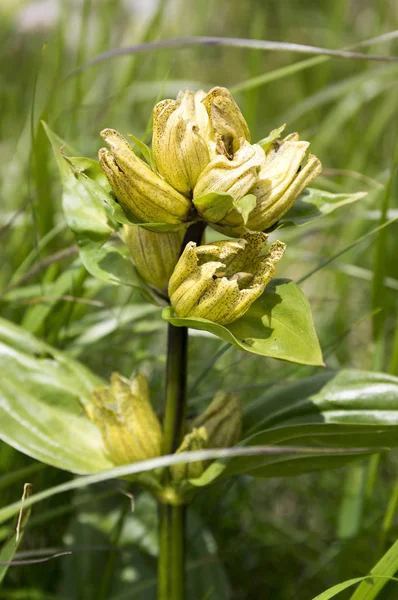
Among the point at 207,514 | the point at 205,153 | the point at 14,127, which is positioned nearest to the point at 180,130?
the point at 205,153

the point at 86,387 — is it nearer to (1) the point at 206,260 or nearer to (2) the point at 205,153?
(1) the point at 206,260

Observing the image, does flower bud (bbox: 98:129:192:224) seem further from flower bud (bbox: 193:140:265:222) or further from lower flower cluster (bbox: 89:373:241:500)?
lower flower cluster (bbox: 89:373:241:500)

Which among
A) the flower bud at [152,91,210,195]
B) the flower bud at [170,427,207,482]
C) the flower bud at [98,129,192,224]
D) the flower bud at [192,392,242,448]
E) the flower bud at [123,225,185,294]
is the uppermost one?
the flower bud at [152,91,210,195]

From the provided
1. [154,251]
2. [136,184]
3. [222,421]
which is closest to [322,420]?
[222,421]

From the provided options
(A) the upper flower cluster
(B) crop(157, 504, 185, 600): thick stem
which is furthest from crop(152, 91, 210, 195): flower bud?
(B) crop(157, 504, 185, 600): thick stem

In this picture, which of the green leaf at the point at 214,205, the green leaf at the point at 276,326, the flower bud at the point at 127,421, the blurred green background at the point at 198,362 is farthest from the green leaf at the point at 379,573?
the green leaf at the point at 214,205

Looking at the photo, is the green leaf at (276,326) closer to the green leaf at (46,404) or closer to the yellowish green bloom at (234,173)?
the yellowish green bloom at (234,173)
